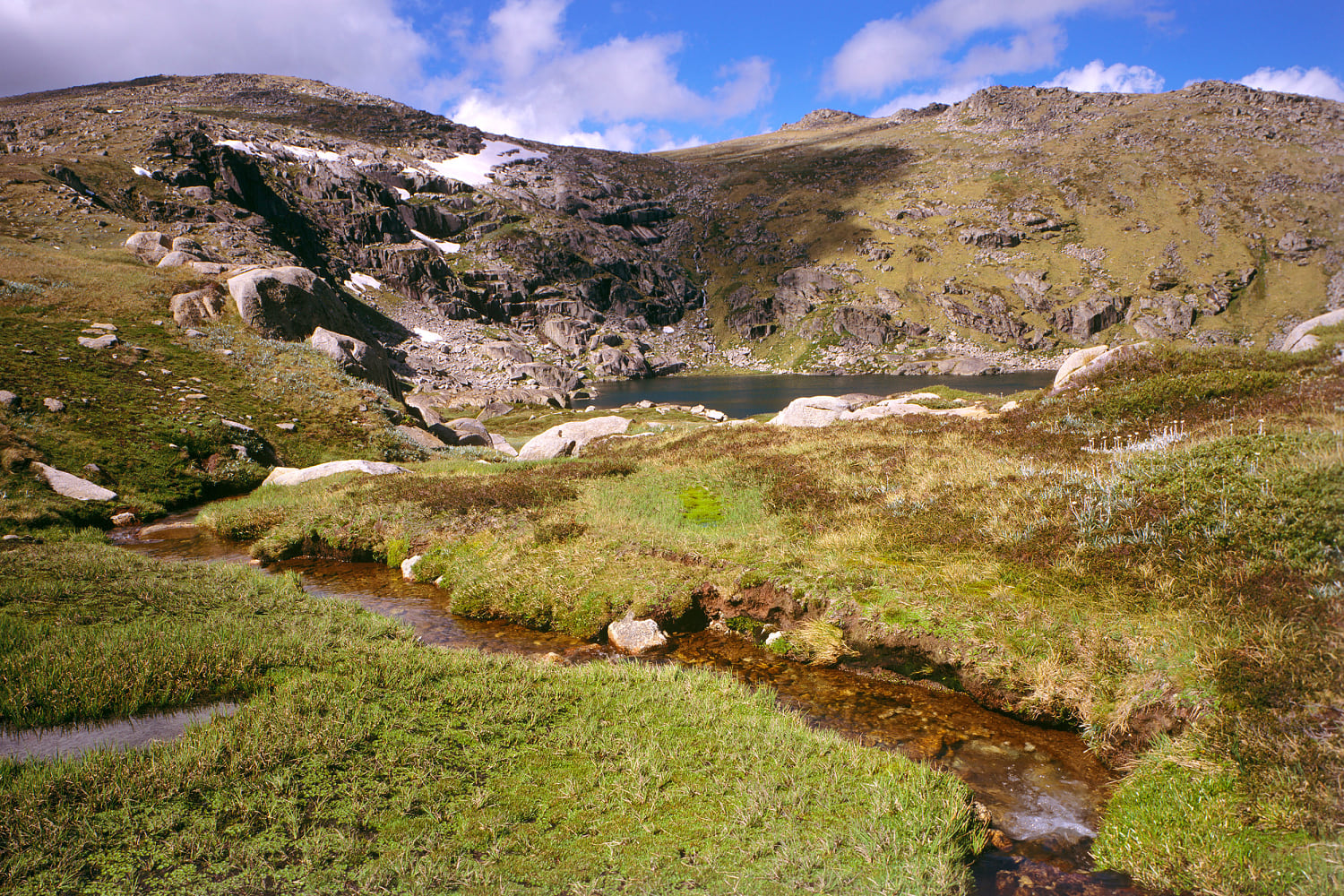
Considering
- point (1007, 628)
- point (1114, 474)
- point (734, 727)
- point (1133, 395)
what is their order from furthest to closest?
point (1133, 395), point (1114, 474), point (1007, 628), point (734, 727)

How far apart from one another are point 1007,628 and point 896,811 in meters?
4.51

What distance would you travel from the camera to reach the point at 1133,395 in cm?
1958

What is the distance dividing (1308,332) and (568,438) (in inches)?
1397

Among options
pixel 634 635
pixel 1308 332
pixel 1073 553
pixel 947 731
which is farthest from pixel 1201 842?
pixel 1308 332

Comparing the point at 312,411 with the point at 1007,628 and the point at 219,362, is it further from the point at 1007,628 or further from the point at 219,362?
the point at 1007,628

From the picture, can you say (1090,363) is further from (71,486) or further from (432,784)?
(71,486)

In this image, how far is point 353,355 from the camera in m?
45.4

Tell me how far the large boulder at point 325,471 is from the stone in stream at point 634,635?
16.7m

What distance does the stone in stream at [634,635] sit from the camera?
38.9 feet

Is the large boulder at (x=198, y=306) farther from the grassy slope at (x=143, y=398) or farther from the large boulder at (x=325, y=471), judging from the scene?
the large boulder at (x=325, y=471)

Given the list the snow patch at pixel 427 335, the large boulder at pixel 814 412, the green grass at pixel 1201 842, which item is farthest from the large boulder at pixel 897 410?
the snow patch at pixel 427 335

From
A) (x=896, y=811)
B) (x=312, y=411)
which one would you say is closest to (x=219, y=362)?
(x=312, y=411)

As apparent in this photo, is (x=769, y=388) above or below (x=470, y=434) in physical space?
above

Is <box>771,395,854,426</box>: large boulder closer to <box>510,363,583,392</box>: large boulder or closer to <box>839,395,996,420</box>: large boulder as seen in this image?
<box>839,395,996,420</box>: large boulder
